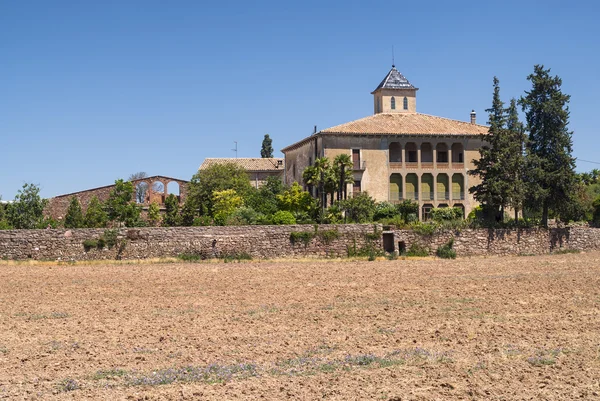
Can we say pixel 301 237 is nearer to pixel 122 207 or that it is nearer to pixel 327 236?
pixel 327 236

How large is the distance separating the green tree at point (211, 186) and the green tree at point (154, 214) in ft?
10.0

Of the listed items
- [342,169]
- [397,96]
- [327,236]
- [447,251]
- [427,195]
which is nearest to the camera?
[327,236]

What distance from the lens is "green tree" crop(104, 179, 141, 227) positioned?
192 feet

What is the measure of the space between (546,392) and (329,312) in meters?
8.80

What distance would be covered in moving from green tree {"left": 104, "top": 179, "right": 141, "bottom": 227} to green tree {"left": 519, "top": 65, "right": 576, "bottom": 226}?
95.9 ft

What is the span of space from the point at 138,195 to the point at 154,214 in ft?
37.2

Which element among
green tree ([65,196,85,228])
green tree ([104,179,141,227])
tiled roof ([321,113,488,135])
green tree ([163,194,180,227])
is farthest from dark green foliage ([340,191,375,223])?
green tree ([65,196,85,228])

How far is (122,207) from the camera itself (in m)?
58.8

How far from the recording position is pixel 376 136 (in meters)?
62.7

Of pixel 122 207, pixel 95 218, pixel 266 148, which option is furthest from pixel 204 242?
pixel 266 148

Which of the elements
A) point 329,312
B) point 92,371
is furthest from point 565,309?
point 92,371

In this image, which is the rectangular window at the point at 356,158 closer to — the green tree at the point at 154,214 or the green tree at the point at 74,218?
the green tree at the point at 154,214

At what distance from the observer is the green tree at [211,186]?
232 feet

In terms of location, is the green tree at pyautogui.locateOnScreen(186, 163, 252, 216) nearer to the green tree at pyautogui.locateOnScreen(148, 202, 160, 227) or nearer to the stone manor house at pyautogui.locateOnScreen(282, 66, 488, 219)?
the green tree at pyautogui.locateOnScreen(148, 202, 160, 227)
